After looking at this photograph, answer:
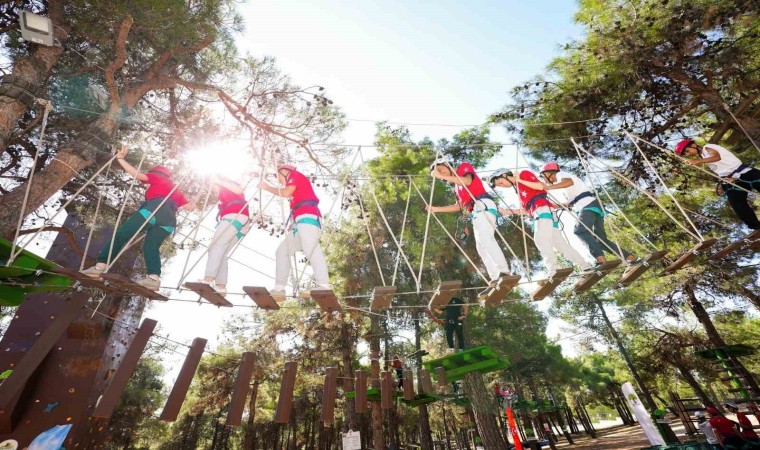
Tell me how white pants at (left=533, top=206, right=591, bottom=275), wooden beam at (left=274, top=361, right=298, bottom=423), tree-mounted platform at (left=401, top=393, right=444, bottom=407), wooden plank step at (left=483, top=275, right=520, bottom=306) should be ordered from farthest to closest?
tree-mounted platform at (left=401, top=393, right=444, bottom=407) < white pants at (left=533, top=206, right=591, bottom=275) < wooden beam at (left=274, top=361, right=298, bottom=423) < wooden plank step at (left=483, top=275, right=520, bottom=306)

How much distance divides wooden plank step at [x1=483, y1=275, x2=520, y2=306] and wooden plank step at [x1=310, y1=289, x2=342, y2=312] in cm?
150

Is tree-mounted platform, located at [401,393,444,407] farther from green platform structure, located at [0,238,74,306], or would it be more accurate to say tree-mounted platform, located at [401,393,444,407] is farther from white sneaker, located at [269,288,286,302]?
green platform structure, located at [0,238,74,306]

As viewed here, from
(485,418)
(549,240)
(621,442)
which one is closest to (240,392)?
(549,240)

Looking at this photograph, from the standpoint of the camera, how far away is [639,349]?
15.1m

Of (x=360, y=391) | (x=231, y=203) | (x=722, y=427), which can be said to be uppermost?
(x=231, y=203)

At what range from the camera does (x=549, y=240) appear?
163 inches

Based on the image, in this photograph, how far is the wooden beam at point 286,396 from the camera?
3738 millimetres

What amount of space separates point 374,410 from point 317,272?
24.5 ft

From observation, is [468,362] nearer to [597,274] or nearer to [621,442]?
[597,274]

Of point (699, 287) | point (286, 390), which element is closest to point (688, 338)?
point (699, 287)

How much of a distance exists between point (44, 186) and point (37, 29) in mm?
1736

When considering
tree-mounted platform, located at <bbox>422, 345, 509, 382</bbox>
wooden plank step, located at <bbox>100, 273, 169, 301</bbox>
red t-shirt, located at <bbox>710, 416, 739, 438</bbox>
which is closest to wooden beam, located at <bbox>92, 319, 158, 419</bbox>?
wooden plank step, located at <bbox>100, 273, 169, 301</bbox>

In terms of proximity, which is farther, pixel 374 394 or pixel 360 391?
pixel 374 394

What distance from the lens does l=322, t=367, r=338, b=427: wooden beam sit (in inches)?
181
